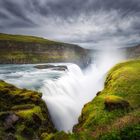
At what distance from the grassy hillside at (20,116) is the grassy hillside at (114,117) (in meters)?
3.87

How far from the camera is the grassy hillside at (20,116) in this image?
17.8 m

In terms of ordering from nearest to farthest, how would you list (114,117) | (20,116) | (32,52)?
1. (114,117)
2. (20,116)
3. (32,52)

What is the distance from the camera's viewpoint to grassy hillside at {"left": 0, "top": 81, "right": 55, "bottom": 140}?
58.5ft

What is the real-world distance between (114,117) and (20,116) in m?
9.25

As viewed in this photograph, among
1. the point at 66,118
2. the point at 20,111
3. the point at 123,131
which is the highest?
the point at 123,131

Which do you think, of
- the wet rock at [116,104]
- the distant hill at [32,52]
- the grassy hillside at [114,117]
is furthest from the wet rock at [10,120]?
the distant hill at [32,52]

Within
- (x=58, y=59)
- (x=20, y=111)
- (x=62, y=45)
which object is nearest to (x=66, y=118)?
(x=20, y=111)

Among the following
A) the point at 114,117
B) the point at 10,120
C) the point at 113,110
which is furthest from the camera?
the point at 10,120

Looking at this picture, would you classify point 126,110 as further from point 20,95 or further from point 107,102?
point 20,95

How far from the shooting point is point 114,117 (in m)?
17.1

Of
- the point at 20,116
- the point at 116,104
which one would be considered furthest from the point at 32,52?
the point at 116,104

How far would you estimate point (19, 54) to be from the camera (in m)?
154

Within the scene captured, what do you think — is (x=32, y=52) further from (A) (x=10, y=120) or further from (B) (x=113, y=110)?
(B) (x=113, y=110)

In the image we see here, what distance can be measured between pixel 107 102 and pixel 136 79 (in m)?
11.5
